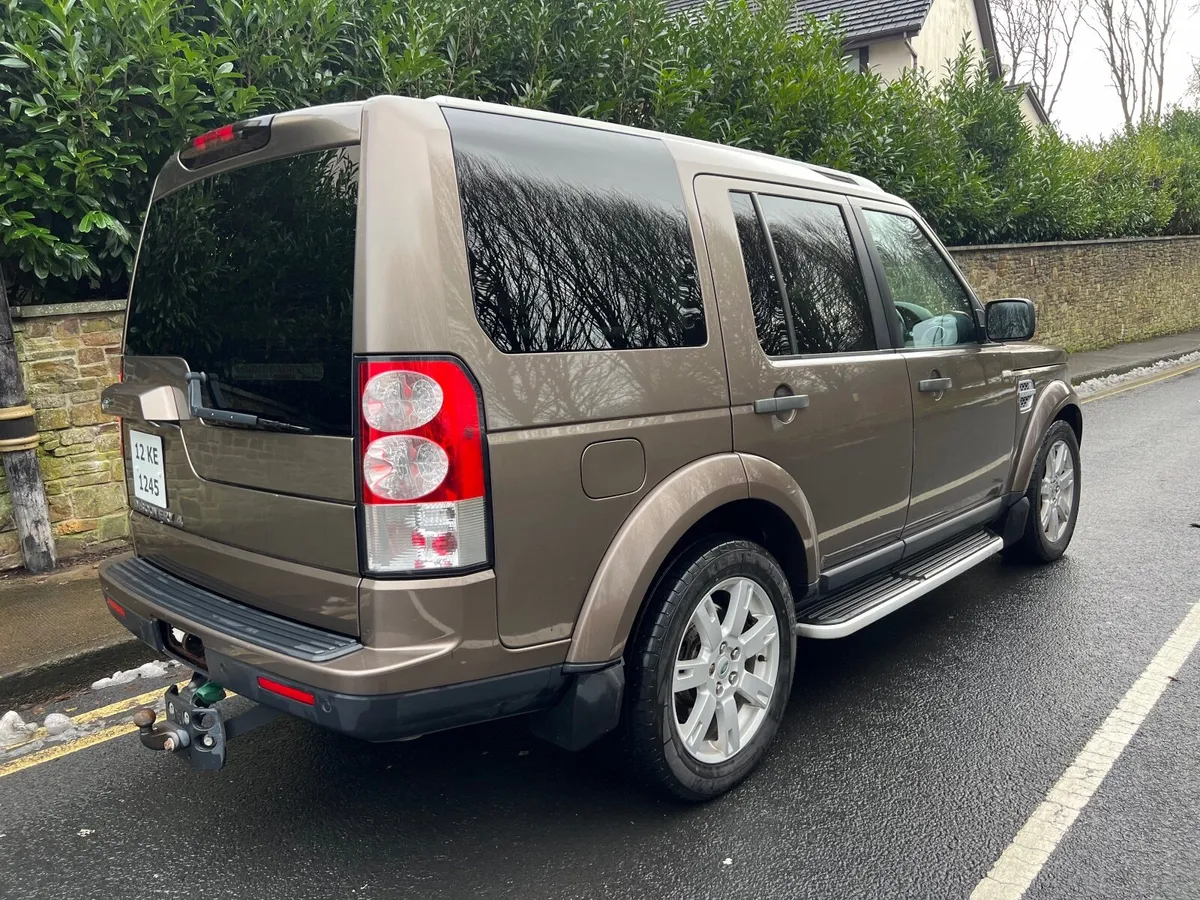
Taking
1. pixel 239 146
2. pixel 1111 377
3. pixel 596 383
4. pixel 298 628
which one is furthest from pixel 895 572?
pixel 1111 377

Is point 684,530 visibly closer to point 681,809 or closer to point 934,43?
point 681,809

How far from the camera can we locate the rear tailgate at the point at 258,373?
2264 millimetres

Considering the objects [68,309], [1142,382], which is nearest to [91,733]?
[68,309]

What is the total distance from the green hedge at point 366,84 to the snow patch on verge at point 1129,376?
3.17 meters

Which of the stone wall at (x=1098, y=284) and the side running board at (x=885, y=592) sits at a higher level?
the stone wall at (x=1098, y=284)

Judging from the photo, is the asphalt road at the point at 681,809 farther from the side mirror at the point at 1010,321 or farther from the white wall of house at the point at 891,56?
the white wall of house at the point at 891,56

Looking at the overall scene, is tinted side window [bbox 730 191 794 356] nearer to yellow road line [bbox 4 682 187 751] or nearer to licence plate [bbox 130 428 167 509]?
licence plate [bbox 130 428 167 509]

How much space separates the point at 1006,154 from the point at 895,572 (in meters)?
13.5

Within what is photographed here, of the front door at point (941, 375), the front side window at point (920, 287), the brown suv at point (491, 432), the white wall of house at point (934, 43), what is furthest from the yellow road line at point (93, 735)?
the white wall of house at point (934, 43)

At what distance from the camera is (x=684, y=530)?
2.64m

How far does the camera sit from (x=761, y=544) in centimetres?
318

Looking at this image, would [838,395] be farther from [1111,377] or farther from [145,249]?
[1111,377]

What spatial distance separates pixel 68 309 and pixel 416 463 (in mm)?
4083

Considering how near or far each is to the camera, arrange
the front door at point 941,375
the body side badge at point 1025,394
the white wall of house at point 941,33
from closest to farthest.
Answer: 1. the front door at point 941,375
2. the body side badge at point 1025,394
3. the white wall of house at point 941,33
